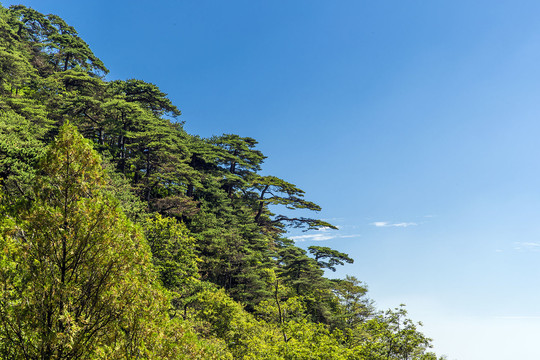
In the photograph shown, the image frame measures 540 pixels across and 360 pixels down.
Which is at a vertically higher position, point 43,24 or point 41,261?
point 43,24

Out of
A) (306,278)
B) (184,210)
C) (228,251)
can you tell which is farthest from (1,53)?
(306,278)

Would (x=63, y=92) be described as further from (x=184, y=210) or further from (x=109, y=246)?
(x=109, y=246)

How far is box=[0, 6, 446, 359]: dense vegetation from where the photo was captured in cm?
646

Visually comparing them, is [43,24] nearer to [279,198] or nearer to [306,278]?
[279,198]

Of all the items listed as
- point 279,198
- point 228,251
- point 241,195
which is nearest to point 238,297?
point 228,251

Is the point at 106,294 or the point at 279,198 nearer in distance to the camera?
the point at 106,294

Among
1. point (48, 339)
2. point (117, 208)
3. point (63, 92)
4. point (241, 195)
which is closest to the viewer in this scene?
point (48, 339)

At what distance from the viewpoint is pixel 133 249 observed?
7.16 metres

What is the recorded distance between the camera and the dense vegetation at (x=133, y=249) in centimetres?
646

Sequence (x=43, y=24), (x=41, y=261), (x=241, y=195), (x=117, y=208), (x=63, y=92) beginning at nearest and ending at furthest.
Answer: (x=41, y=261) < (x=117, y=208) < (x=63, y=92) < (x=241, y=195) < (x=43, y=24)

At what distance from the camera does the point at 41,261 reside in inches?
258

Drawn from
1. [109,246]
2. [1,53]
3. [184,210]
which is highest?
[1,53]

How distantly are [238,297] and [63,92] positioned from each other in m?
30.0

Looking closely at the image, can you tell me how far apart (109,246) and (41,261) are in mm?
1352
